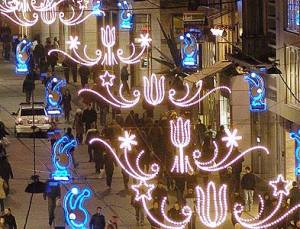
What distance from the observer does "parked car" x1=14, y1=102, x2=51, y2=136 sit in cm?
4762

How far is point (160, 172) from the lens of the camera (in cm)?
3941

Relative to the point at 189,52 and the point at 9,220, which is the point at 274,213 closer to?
the point at 9,220

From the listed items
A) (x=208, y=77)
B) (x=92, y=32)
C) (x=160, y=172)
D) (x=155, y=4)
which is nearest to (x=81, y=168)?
(x=160, y=172)

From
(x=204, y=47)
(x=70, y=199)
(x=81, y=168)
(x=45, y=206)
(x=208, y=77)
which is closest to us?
(x=70, y=199)

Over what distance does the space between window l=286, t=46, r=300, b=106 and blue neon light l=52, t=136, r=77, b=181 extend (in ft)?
21.2

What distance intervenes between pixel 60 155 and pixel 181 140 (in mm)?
3383

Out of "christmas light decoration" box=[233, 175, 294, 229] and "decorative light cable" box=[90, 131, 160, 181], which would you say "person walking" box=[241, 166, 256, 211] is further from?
"decorative light cable" box=[90, 131, 160, 181]

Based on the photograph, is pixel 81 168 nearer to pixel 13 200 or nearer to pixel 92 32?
pixel 13 200

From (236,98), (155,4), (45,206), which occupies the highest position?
(155,4)

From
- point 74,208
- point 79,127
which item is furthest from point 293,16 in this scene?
point 79,127

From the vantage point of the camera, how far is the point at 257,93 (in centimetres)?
3800

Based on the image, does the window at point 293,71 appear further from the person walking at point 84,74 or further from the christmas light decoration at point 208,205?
the person walking at point 84,74

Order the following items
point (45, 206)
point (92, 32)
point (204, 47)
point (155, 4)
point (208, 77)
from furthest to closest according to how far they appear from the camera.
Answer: point (92, 32)
point (155, 4)
point (204, 47)
point (208, 77)
point (45, 206)

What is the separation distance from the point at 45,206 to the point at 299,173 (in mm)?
7635
